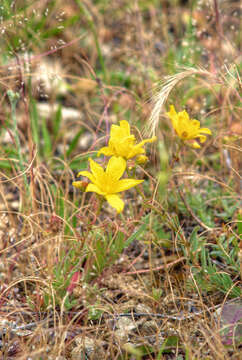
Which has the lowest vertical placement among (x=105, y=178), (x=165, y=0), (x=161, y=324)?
(x=161, y=324)

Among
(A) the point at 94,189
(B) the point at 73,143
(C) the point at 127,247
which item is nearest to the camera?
(A) the point at 94,189

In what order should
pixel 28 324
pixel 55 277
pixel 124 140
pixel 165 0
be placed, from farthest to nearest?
pixel 165 0 → pixel 55 277 → pixel 28 324 → pixel 124 140

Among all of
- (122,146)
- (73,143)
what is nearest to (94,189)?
(122,146)

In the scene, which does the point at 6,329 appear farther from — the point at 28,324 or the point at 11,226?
the point at 11,226

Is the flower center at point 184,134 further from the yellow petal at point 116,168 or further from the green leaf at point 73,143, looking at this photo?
the green leaf at point 73,143

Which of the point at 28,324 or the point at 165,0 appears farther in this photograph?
the point at 165,0

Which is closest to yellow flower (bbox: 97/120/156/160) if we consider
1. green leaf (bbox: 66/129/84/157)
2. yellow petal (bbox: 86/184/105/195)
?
yellow petal (bbox: 86/184/105/195)

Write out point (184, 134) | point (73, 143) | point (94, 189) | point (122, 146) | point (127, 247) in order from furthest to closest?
point (73, 143), point (127, 247), point (184, 134), point (122, 146), point (94, 189)

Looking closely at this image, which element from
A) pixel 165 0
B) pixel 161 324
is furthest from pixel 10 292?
pixel 165 0

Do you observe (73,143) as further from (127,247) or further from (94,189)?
(94,189)
